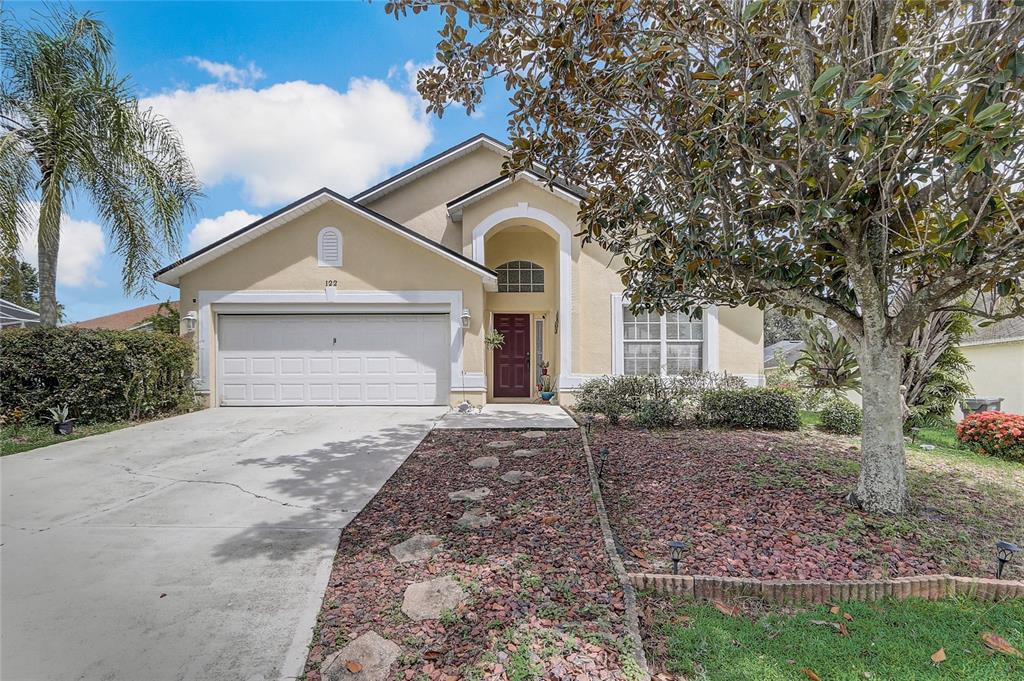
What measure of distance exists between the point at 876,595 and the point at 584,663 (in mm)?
2303

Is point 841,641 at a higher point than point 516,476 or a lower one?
lower

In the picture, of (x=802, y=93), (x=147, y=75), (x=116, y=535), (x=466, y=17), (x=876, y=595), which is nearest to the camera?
(x=876, y=595)

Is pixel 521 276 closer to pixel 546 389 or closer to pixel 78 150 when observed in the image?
pixel 546 389

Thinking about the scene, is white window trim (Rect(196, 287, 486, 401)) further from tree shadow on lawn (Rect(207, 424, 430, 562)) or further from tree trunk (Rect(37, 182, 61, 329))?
tree shadow on lawn (Rect(207, 424, 430, 562))

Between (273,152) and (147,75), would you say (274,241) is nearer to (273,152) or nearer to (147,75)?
(273,152)

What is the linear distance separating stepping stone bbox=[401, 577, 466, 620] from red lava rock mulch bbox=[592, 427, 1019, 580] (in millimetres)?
1368

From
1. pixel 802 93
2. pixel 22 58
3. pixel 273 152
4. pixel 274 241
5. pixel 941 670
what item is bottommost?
pixel 941 670

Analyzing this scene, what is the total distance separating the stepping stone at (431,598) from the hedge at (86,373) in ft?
31.7

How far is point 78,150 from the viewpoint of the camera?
9.21 m

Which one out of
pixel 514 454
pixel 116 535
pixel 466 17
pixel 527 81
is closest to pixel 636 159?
pixel 527 81

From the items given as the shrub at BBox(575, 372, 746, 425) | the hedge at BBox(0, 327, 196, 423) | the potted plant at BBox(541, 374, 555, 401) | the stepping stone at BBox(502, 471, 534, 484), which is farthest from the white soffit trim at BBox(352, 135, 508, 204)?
the stepping stone at BBox(502, 471, 534, 484)

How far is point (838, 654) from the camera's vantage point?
2.72 meters

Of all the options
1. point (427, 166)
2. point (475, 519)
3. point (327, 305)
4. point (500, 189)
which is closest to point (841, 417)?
point (475, 519)

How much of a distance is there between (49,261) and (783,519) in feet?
45.2
